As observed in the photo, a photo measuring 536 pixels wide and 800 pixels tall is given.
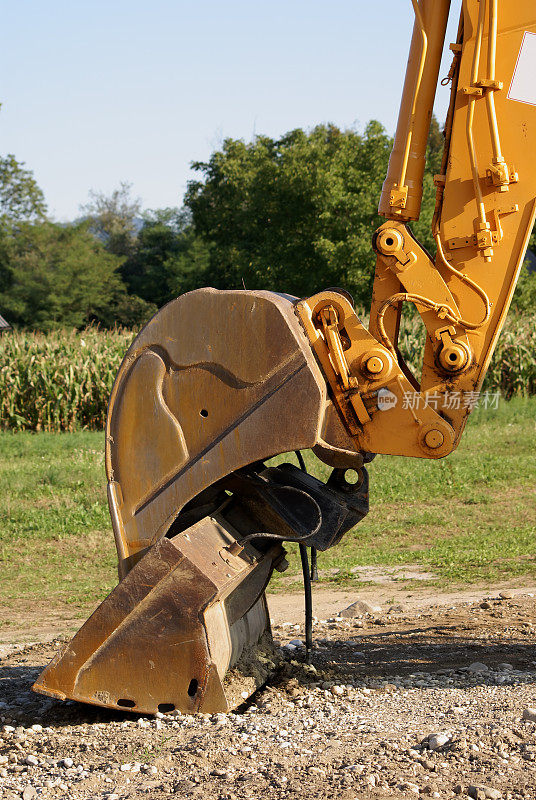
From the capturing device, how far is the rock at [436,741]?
329 centimetres

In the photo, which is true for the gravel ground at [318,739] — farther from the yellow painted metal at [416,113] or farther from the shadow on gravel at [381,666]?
the yellow painted metal at [416,113]

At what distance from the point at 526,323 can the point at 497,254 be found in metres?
14.9

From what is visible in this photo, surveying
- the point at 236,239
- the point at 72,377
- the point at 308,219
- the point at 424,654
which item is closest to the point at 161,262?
the point at 236,239

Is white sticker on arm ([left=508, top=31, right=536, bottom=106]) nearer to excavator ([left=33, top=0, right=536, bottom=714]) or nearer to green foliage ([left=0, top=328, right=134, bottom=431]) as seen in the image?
excavator ([left=33, top=0, right=536, bottom=714])

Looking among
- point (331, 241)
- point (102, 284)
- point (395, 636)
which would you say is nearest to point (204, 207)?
point (331, 241)

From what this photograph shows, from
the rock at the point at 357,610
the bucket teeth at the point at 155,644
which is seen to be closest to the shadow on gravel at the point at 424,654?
the rock at the point at 357,610

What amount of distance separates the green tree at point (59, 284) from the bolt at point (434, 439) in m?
40.2

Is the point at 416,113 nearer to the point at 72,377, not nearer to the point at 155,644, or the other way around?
the point at 155,644

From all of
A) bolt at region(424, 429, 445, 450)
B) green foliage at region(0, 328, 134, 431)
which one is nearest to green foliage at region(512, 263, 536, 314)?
green foliage at region(0, 328, 134, 431)

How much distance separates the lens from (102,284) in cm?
4631

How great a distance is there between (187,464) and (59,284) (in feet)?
139

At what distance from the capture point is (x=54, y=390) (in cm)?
1580

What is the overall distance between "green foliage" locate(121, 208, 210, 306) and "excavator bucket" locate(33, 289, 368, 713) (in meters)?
38.0

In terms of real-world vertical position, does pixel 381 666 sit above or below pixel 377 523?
above
